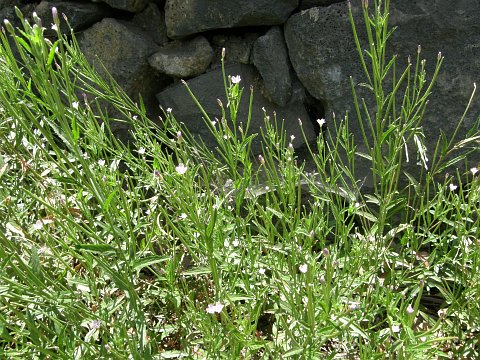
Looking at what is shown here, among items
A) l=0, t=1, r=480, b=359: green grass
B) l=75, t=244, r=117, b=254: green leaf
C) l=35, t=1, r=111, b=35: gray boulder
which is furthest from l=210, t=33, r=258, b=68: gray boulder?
l=75, t=244, r=117, b=254: green leaf

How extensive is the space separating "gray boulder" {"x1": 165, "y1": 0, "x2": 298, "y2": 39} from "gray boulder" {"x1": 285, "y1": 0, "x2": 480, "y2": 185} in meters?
0.07

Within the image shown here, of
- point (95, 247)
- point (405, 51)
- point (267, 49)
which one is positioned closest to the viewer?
point (95, 247)

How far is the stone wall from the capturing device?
6.81 feet

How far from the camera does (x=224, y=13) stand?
2193mm

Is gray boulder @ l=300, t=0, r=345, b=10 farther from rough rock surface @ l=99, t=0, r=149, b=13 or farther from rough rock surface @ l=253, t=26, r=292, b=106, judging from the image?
rough rock surface @ l=99, t=0, r=149, b=13

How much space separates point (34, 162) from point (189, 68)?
32.3 inches

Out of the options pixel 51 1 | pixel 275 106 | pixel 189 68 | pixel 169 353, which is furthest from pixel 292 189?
pixel 51 1

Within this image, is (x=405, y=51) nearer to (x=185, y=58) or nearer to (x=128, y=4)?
(x=185, y=58)

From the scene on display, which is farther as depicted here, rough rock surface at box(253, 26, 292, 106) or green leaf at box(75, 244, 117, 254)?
rough rock surface at box(253, 26, 292, 106)

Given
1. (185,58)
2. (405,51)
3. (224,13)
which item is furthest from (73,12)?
(405,51)

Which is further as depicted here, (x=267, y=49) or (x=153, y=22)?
(x=153, y=22)

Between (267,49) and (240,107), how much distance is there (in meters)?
Result: 0.26

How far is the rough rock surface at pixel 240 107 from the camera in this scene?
2.29m

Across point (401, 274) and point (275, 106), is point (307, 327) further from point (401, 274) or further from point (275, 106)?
point (275, 106)
